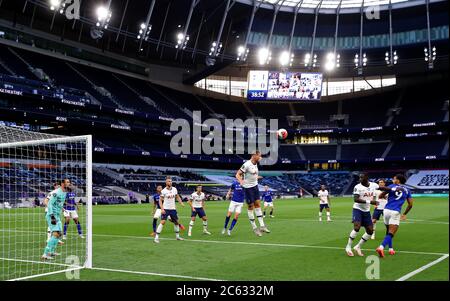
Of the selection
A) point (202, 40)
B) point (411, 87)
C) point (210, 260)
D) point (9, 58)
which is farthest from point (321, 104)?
point (210, 260)

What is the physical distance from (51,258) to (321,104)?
3080 inches

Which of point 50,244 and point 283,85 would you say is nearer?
point 50,244

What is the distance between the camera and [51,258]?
1223 centimetres

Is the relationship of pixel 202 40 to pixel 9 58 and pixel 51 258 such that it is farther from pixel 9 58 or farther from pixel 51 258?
pixel 51 258

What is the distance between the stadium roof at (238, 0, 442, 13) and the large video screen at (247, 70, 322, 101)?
9.43 m

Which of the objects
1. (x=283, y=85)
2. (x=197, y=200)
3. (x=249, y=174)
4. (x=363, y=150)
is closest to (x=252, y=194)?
(x=249, y=174)

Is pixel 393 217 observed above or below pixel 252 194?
below

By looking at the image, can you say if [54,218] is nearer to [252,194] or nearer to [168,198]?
[168,198]

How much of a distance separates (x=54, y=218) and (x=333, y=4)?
2349 inches

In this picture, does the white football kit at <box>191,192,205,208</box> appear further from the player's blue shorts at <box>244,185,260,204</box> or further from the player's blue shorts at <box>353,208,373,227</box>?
the player's blue shorts at <box>353,208,373,227</box>

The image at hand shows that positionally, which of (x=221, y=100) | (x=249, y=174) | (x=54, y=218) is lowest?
(x=54, y=218)

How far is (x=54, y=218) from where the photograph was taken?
11938mm

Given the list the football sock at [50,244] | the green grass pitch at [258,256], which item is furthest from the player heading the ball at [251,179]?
the football sock at [50,244]

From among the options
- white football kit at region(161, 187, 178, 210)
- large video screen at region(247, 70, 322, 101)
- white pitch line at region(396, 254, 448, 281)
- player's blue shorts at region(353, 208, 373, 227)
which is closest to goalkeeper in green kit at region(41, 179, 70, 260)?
white football kit at region(161, 187, 178, 210)
